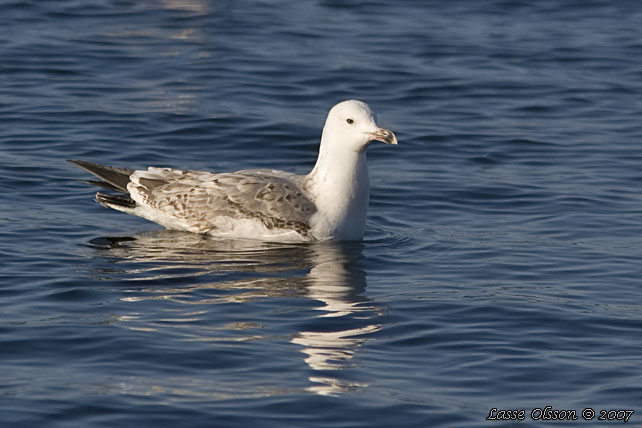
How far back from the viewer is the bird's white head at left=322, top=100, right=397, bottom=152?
12117 mm

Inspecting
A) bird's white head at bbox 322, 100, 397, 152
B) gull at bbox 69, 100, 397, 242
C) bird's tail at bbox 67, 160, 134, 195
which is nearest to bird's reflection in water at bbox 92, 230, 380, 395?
gull at bbox 69, 100, 397, 242

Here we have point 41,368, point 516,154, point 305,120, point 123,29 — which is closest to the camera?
point 41,368

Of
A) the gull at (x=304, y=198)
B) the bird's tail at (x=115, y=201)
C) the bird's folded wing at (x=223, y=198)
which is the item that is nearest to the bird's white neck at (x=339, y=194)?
the gull at (x=304, y=198)

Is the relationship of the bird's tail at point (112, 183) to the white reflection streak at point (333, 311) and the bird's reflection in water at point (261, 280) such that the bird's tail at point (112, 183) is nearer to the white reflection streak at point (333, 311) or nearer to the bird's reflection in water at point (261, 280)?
the bird's reflection in water at point (261, 280)

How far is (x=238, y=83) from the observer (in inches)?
764

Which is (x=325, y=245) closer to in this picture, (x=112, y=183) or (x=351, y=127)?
(x=351, y=127)

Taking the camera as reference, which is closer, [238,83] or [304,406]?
[304,406]

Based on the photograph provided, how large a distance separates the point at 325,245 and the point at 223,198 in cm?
107

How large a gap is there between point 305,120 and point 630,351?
881 centimetres

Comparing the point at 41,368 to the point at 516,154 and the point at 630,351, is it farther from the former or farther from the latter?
the point at 516,154

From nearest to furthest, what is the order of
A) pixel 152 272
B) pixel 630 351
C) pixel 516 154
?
pixel 630 351 → pixel 152 272 → pixel 516 154

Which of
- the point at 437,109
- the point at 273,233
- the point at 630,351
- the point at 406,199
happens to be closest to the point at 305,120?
the point at 437,109

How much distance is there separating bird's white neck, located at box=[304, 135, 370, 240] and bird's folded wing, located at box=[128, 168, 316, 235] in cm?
13

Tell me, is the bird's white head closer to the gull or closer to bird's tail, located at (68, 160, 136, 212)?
the gull
